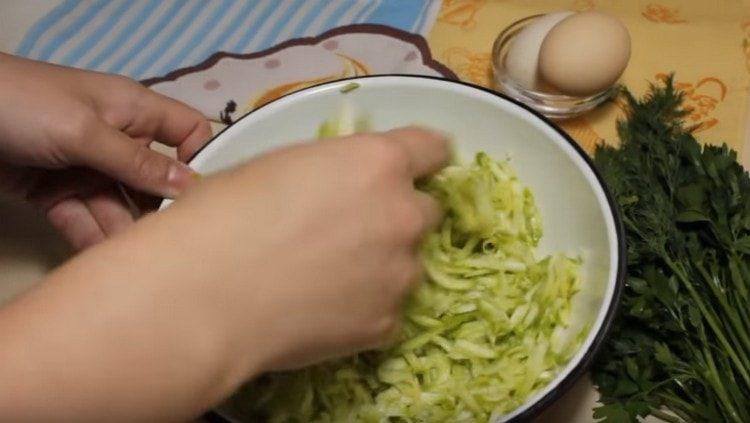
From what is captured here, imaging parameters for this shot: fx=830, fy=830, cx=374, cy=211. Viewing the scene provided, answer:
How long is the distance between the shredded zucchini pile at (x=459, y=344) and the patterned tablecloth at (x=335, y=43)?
0.29 m

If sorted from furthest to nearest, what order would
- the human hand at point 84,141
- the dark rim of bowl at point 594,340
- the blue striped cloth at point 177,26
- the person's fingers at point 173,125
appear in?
1. the blue striped cloth at point 177,26
2. the person's fingers at point 173,125
3. the human hand at point 84,141
4. the dark rim of bowl at point 594,340

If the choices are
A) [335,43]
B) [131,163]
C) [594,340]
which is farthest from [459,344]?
[335,43]

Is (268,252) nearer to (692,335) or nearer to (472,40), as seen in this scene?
(692,335)

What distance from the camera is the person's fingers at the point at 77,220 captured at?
3.44ft

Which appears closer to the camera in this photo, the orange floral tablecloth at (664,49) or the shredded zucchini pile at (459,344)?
the shredded zucchini pile at (459,344)

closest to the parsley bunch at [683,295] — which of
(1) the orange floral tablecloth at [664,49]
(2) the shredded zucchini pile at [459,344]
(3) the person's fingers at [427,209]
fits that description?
(2) the shredded zucchini pile at [459,344]

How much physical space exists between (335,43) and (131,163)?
1.72 feet

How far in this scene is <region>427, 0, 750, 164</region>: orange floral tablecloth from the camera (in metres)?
1.20

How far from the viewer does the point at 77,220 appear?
3.46 feet

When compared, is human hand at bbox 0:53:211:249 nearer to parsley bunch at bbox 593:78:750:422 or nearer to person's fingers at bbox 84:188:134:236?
person's fingers at bbox 84:188:134:236

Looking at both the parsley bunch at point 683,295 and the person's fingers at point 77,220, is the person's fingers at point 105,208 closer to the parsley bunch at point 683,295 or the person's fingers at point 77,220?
the person's fingers at point 77,220

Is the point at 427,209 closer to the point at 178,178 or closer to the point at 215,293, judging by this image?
the point at 215,293

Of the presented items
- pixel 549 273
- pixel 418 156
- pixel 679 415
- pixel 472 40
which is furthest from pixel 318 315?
pixel 472 40

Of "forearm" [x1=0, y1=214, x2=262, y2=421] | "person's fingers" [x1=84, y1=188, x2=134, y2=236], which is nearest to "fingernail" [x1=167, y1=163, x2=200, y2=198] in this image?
"person's fingers" [x1=84, y1=188, x2=134, y2=236]
